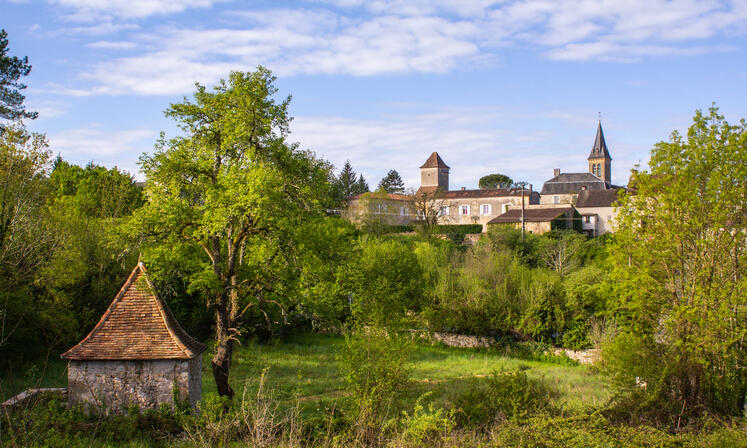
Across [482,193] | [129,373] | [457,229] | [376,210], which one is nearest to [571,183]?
[482,193]

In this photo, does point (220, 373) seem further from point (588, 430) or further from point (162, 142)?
point (588, 430)

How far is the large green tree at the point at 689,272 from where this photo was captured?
13641 millimetres

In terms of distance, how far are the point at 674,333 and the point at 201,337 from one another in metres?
21.6

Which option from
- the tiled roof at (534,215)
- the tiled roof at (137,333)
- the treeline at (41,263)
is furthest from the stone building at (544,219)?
the tiled roof at (137,333)

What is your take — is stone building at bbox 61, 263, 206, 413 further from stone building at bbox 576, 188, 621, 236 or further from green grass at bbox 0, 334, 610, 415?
stone building at bbox 576, 188, 621, 236

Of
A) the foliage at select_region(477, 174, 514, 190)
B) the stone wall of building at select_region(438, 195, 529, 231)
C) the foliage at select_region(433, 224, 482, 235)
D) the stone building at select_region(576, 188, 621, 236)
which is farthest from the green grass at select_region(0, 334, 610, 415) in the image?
the foliage at select_region(477, 174, 514, 190)

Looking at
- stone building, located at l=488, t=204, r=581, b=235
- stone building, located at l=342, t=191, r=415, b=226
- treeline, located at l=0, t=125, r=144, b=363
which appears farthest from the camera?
stone building, located at l=342, t=191, r=415, b=226

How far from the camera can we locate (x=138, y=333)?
15328mm

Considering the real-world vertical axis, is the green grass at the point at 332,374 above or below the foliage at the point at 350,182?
below

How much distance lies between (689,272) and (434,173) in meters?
80.2

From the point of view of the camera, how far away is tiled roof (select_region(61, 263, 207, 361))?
1484 cm

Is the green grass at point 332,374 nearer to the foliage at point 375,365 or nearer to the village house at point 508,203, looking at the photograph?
the foliage at point 375,365

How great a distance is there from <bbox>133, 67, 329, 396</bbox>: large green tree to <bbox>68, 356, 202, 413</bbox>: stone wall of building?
108 centimetres

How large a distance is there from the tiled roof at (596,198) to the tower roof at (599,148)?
3655cm
